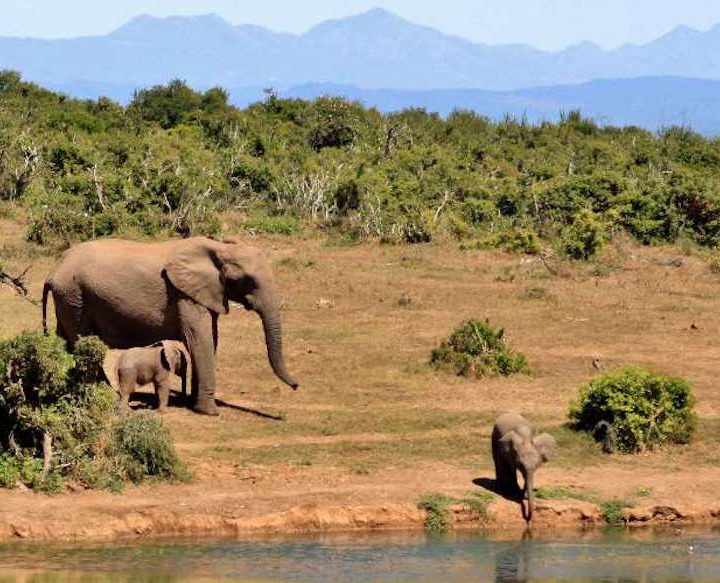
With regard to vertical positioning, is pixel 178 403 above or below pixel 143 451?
above

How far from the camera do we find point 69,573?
16.1 metres

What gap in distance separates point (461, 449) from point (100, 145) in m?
24.9

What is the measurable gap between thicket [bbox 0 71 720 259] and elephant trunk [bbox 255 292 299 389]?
42.9 feet

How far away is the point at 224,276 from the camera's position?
2202 centimetres

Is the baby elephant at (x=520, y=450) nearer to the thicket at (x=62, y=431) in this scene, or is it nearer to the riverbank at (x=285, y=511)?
the riverbank at (x=285, y=511)

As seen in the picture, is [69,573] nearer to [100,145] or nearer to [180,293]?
[180,293]

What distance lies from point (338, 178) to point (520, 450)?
24.9 metres

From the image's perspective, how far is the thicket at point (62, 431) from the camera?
18828mm

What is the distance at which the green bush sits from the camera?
67.7ft

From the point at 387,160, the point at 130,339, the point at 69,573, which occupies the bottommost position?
the point at 69,573

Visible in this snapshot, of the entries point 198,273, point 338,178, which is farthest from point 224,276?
point 338,178

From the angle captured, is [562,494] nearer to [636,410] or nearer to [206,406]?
[636,410]

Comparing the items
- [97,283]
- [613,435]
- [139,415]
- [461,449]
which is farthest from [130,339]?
[613,435]

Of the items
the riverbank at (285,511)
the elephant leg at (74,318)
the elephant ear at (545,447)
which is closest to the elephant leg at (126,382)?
the elephant leg at (74,318)
